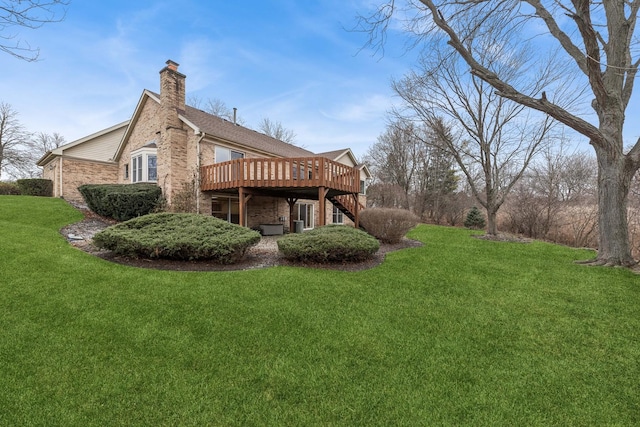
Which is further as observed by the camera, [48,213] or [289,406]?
[48,213]

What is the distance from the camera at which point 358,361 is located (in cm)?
333

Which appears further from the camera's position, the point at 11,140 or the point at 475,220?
the point at 11,140

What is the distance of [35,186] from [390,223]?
69.0 feet

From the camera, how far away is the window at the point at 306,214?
18470 mm

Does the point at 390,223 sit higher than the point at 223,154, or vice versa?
the point at 223,154

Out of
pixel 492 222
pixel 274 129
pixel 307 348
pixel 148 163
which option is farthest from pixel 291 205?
pixel 274 129

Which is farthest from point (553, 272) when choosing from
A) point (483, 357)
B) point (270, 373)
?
point (270, 373)

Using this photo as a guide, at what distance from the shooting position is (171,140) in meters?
12.4

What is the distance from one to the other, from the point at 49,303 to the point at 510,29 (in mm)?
11685

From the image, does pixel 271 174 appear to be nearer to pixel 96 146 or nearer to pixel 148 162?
pixel 148 162

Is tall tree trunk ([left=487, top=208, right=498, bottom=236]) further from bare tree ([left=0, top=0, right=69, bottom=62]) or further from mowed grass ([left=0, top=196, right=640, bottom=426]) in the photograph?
bare tree ([left=0, top=0, right=69, bottom=62])

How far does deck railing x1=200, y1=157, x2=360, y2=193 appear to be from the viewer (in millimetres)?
10742

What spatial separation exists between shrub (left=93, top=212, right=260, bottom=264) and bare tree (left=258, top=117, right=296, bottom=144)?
95.1ft

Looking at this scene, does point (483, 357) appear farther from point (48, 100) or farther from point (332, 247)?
point (48, 100)
